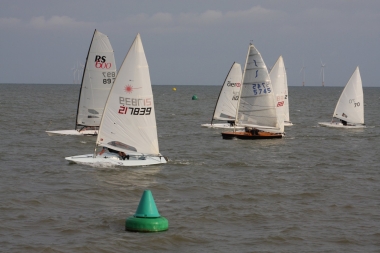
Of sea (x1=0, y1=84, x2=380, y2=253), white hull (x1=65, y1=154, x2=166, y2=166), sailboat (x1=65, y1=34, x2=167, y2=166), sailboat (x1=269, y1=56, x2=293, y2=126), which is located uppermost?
sailboat (x1=269, y1=56, x2=293, y2=126)

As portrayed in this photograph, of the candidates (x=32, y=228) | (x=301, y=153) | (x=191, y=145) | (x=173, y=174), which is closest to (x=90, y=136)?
(x=191, y=145)

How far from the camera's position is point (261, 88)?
140 feet

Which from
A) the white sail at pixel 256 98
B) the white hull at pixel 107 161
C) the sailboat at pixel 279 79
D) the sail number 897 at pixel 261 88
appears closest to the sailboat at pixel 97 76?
the white sail at pixel 256 98

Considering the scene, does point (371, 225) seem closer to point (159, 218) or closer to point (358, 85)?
point (159, 218)

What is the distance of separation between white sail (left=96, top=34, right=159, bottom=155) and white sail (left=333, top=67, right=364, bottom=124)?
29.2 m

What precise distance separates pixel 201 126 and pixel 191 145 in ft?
49.6

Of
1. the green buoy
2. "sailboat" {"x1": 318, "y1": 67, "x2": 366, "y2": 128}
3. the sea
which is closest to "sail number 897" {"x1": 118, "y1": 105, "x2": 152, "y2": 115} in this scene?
the sea

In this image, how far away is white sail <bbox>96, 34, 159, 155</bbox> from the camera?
27.6m

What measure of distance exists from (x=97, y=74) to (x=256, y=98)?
9.73 metres

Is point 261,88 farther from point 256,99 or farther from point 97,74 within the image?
point 97,74

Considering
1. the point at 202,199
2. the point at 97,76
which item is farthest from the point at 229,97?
the point at 202,199

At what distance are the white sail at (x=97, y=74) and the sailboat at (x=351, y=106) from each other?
2170 centimetres

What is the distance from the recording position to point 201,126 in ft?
181

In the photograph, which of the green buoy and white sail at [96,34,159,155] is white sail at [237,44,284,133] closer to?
white sail at [96,34,159,155]
